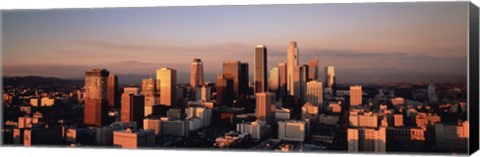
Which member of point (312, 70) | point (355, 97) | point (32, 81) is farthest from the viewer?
point (32, 81)

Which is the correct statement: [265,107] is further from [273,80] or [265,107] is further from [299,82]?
[299,82]

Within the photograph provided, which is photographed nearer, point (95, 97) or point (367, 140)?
point (367, 140)

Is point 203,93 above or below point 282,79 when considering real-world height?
below

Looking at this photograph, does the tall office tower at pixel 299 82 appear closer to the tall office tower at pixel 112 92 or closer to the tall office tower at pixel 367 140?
the tall office tower at pixel 367 140

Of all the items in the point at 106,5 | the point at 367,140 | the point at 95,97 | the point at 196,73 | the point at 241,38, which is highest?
the point at 106,5

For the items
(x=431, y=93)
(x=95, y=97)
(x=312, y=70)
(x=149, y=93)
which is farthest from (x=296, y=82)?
(x=95, y=97)
